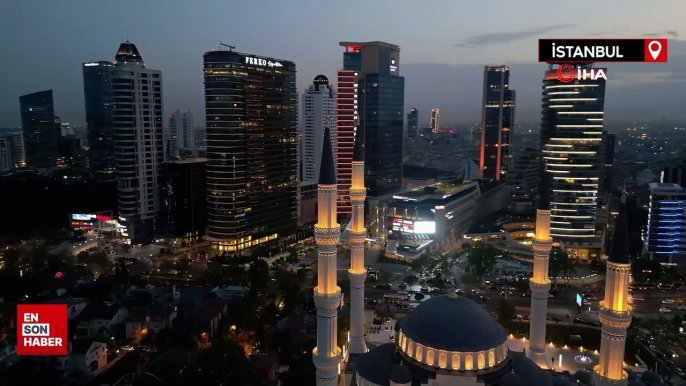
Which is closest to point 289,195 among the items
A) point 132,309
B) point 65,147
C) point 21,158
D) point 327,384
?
point 132,309

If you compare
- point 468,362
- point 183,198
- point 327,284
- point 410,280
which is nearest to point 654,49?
point 468,362

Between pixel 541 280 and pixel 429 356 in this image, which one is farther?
pixel 541 280

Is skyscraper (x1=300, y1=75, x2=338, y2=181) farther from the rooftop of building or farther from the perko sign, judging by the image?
the perko sign

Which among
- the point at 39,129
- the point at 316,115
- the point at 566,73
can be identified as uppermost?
the point at 566,73

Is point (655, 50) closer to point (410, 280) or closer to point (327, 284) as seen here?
point (327, 284)

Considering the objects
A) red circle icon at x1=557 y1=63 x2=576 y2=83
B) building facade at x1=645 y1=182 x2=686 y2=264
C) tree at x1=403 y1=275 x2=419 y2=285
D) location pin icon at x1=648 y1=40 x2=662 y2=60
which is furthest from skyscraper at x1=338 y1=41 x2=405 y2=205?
location pin icon at x1=648 y1=40 x2=662 y2=60

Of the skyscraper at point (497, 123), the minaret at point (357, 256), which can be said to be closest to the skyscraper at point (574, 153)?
the minaret at point (357, 256)

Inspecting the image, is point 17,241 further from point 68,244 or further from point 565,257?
point 565,257

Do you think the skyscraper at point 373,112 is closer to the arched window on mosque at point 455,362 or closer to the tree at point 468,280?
the tree at point 468,280
